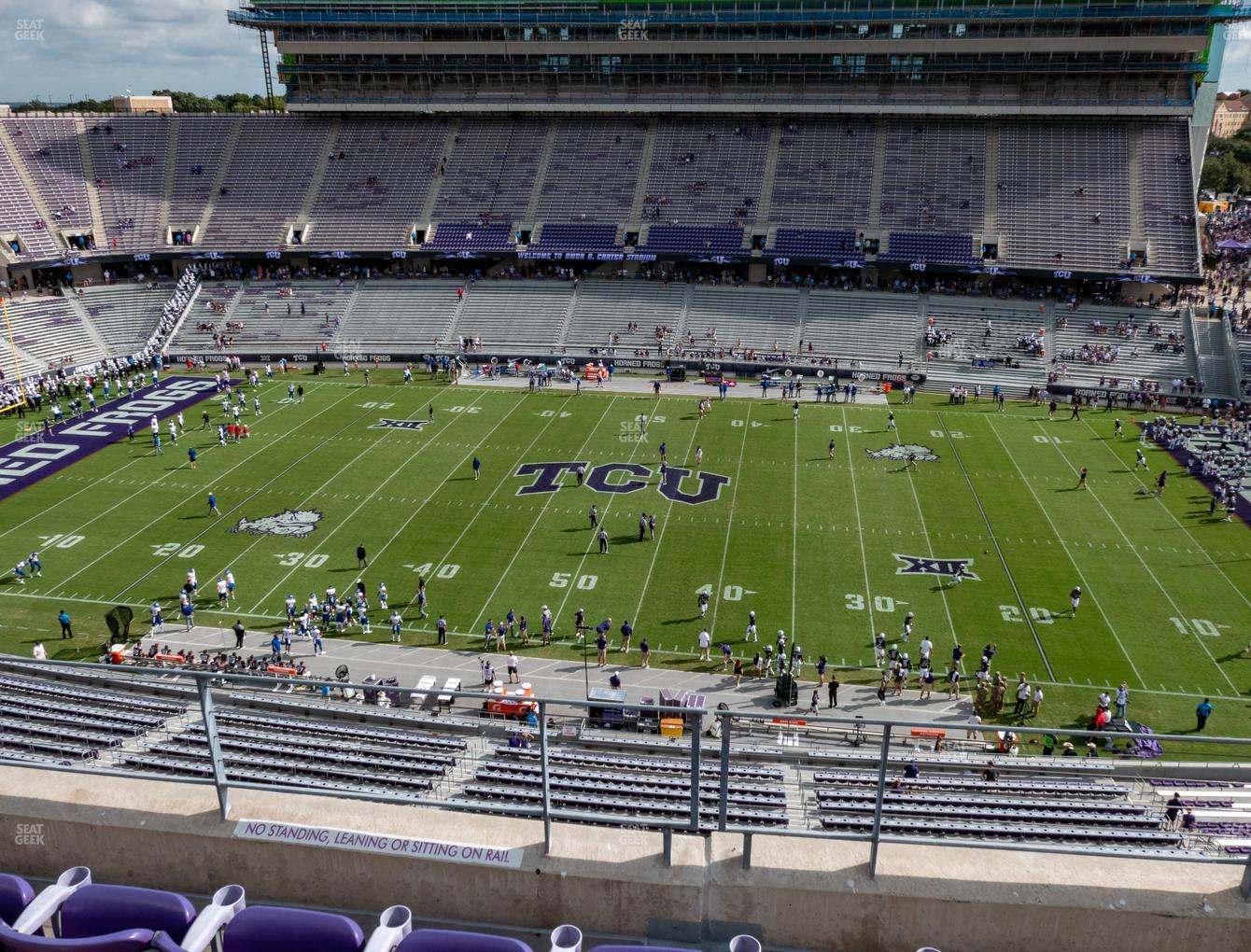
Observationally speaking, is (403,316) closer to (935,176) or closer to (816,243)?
(816,243)

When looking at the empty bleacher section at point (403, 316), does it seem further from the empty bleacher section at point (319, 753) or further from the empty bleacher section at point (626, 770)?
the empty bleacher section at point (319, 753)

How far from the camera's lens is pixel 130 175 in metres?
66.6

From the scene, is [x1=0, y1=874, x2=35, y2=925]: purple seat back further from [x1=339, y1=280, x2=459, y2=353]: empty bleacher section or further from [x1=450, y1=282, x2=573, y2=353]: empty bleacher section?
[x1=339, y1=280, x2=459, y2=353]: empty bleacher section

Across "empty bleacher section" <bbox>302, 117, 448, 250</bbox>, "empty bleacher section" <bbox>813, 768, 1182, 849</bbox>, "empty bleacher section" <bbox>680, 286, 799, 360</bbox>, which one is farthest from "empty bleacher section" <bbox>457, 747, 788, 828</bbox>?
"empty bleacher section" <bbox>302, 117, 448, 250</bbox>

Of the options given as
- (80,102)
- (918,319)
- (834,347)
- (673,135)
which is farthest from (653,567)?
(80,102)

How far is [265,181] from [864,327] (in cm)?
4485

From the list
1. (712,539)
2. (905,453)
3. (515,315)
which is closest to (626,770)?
(712,539)

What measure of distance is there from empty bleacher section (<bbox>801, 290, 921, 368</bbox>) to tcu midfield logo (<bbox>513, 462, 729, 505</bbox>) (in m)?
19.3

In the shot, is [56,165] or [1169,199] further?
[56,165]

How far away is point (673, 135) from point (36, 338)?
4419 cm

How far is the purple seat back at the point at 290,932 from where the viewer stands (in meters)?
4.85

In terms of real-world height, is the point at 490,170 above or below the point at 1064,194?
above

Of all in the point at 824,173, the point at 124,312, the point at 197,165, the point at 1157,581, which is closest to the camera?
the point at 1157,581

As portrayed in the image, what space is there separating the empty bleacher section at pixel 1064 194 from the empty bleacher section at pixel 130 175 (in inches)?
2281
